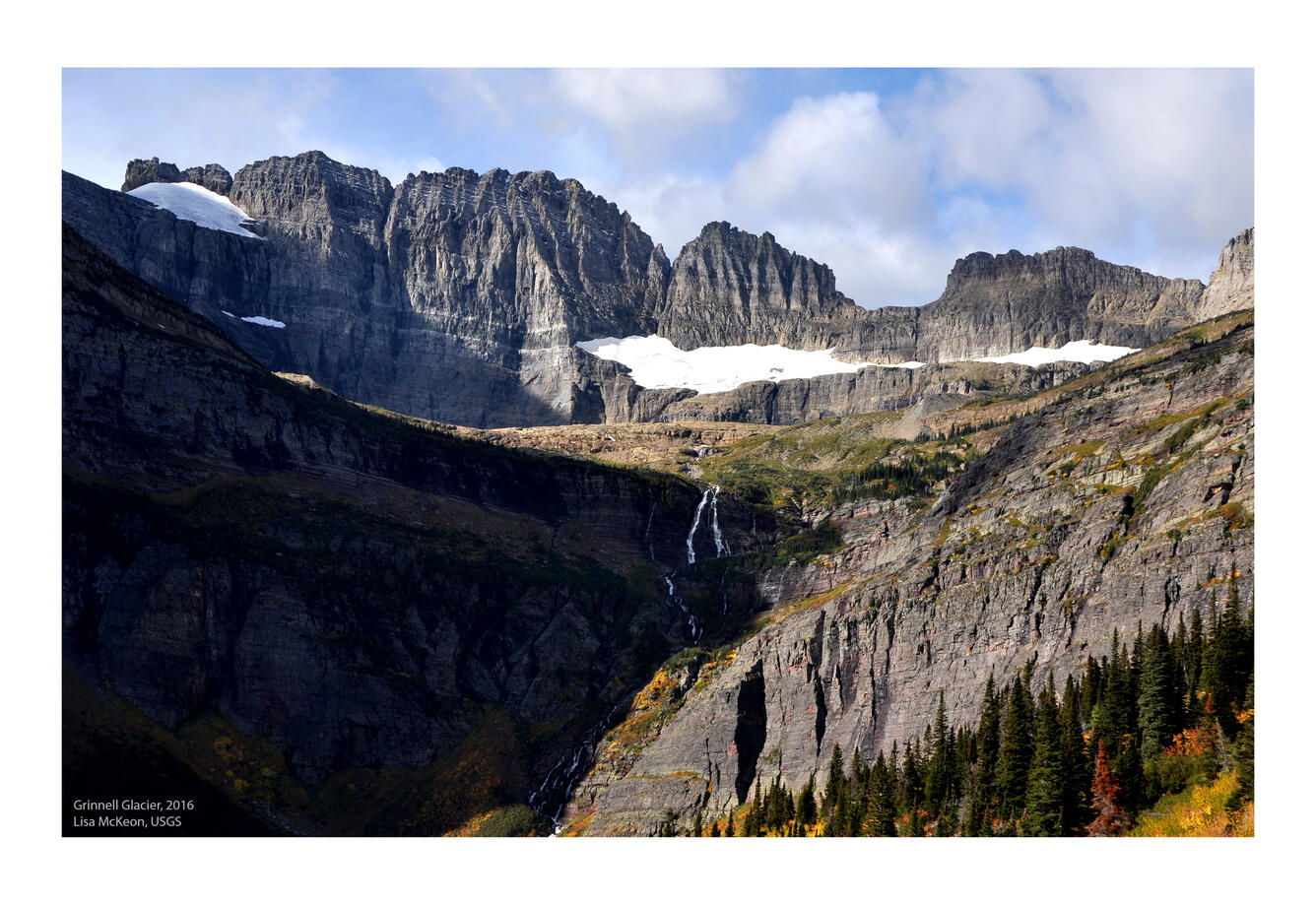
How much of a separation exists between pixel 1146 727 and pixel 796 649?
48619 millimetres

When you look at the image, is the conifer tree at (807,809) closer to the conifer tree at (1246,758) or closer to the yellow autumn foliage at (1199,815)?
the yellow autumn foliage at (1199,815)

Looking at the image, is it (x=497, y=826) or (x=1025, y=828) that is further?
(x=497, y=826)

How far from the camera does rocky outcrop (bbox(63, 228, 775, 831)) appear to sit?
132000 millimetres

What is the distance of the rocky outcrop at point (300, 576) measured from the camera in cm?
13200

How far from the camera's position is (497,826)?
12262cm

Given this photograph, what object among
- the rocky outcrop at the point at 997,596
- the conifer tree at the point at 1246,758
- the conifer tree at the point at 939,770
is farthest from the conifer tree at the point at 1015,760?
the conifer tree at the point at 1246,758

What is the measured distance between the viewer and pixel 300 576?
14588cm

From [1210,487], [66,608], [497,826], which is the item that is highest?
[1210,487]

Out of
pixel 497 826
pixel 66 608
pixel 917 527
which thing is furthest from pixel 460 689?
pixel 917 527

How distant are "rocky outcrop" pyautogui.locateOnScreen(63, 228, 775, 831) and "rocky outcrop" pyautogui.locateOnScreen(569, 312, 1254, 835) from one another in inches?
763

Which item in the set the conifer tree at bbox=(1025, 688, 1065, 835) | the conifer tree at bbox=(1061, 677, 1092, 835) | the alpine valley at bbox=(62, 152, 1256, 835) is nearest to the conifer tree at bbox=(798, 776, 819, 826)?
the alpine valley at bbox=(62, 152, 1256, 835)

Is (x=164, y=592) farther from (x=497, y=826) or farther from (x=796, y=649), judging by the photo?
(x=796, y=649)

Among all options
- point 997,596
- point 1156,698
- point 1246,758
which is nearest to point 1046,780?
point 1156,698

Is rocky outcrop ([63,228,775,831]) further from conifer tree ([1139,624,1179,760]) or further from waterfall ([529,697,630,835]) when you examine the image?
conifer tree ([1139,624,1179,760])
